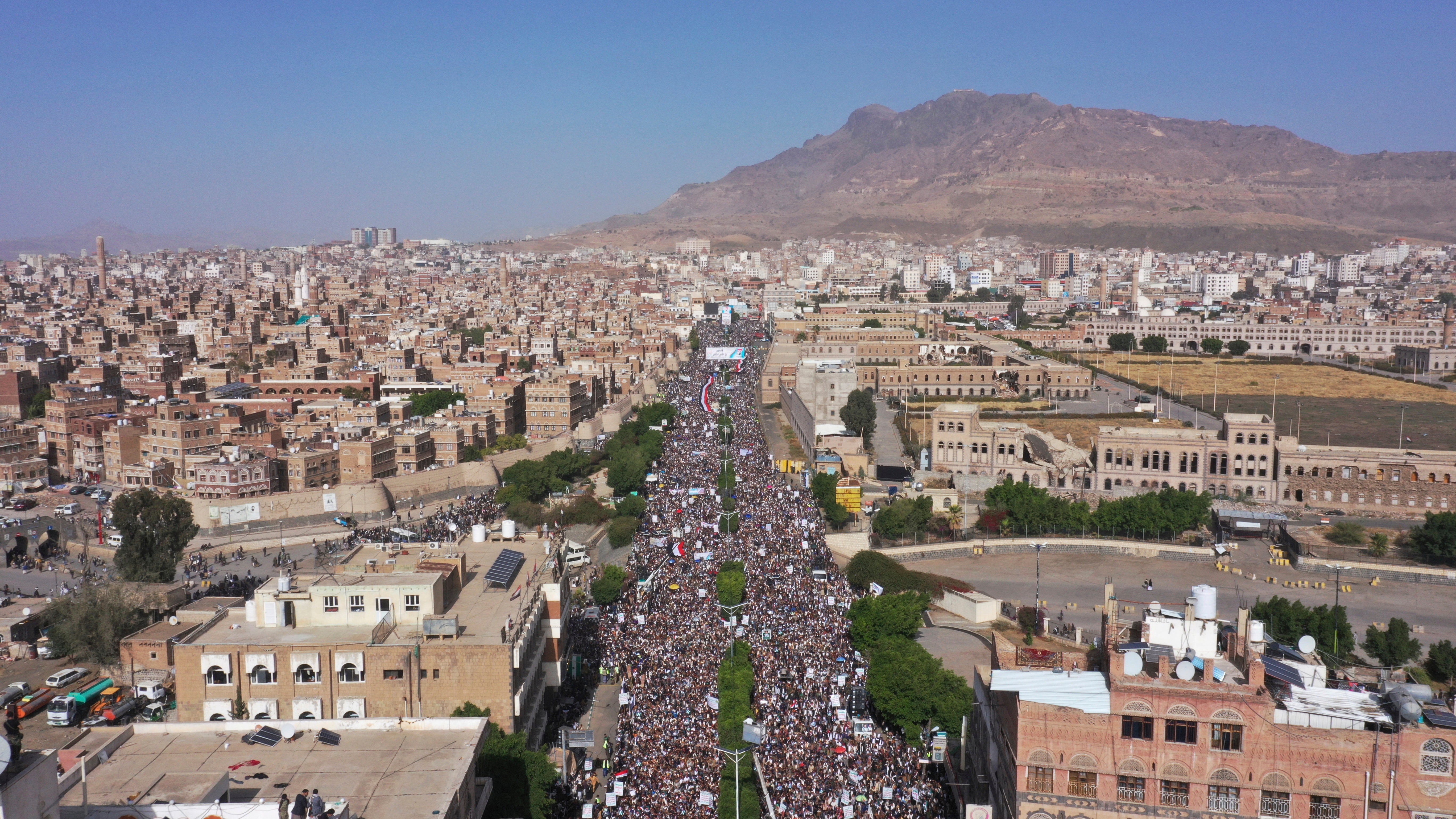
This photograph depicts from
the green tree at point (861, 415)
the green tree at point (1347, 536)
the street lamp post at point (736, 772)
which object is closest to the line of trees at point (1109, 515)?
the green tree at point (1347, 536)

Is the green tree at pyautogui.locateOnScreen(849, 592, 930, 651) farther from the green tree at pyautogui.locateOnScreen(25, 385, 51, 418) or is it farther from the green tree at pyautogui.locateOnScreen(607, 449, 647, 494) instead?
the green tree at pyautogui.locateOnScreen(25, 385, 51, 418)

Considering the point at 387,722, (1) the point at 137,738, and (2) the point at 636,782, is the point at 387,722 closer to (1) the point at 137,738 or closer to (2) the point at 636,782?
(1) the point at 137,738

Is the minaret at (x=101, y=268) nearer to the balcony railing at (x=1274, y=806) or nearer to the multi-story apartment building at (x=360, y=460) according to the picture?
the multi-story apartment building at (x=360, y=460)

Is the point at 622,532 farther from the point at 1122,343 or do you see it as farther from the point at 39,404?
the point at 1122,343

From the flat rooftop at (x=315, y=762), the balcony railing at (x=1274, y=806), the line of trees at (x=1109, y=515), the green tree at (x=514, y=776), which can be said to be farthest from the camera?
the line of trees at (x=1109, y=515)

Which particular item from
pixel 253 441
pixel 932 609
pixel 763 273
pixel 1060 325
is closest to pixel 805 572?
pixel 932 609

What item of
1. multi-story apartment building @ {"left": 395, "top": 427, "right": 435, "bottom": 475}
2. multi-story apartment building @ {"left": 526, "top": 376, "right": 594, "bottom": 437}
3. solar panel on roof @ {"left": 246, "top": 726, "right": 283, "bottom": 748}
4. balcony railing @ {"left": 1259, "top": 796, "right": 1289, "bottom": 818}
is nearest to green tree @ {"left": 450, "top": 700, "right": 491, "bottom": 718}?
solar panel on roof @ {"left": 246, "top": 726, "right": 283, "bottom": 748}
